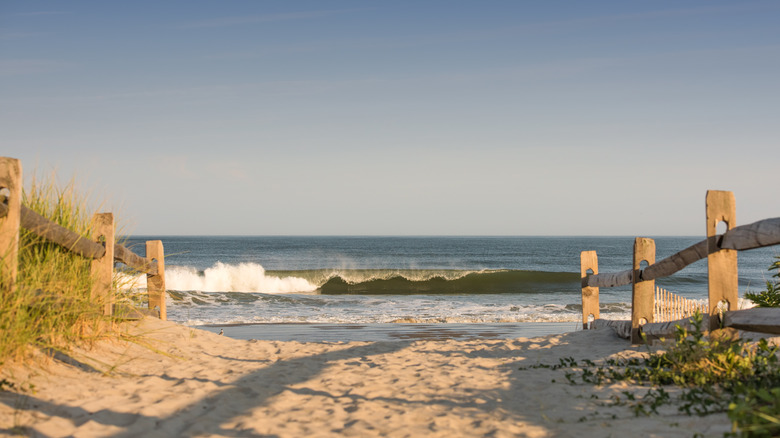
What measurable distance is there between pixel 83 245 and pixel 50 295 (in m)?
1.19

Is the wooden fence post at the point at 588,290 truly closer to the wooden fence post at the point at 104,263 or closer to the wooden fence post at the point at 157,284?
the wooden fence post at the point at 157,284

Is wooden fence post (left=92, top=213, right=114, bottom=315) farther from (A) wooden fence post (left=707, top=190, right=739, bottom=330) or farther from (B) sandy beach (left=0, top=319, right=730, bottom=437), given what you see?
(A) wooden fence post (left=707, top=190, right=739, bottom=330)

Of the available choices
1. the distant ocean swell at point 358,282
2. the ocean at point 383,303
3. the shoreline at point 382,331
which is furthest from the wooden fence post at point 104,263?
the distant ocean swell at point 358,282

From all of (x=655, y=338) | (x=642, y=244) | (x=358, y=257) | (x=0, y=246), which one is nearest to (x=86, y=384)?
(x=0, y=246)

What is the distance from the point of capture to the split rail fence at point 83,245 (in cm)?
432

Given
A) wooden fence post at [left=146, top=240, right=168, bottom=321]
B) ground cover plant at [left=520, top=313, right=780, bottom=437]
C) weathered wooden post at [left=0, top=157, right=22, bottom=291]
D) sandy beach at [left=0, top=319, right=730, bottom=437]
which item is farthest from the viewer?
wooden fence post at [left=146, top=240, right=168, bottom=321]

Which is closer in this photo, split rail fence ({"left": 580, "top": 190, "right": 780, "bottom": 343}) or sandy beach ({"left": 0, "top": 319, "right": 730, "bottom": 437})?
sandy beach ({"left": 0, "top": 319, "right": 730, "bottom": 437})

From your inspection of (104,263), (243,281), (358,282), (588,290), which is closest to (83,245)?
(104,263)

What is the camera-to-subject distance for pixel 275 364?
6152 mm

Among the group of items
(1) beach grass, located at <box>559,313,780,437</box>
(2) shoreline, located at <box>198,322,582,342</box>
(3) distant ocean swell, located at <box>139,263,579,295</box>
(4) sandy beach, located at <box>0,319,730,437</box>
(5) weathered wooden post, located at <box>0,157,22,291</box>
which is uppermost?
(5) weathered wooden post, located at <box>0,157,22,291</box>

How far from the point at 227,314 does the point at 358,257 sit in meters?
44.5

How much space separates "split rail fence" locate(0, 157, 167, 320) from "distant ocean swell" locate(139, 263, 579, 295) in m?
16.8

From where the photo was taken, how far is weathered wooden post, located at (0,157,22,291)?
167 inches

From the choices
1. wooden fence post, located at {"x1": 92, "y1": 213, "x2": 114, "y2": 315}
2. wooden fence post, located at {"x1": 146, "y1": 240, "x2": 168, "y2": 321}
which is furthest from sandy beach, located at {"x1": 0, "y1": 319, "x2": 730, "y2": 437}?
wooden fence post, located at {"x1": 146, "y1": 240, "x2": 168, "y2": 321}
